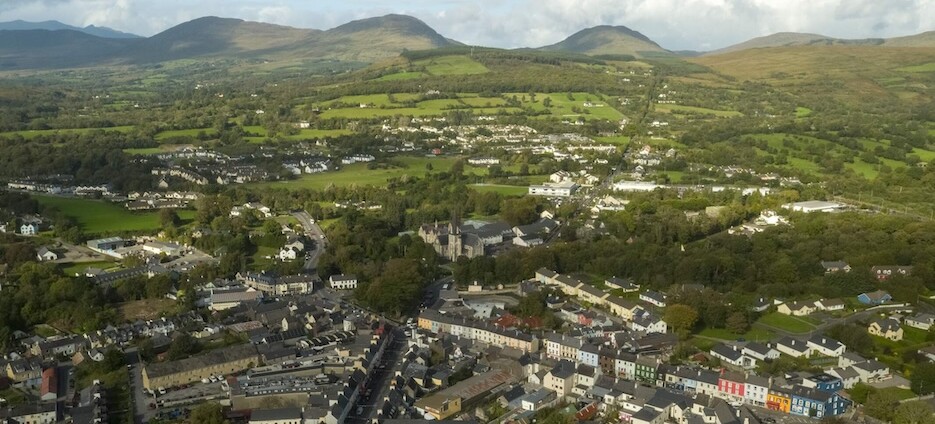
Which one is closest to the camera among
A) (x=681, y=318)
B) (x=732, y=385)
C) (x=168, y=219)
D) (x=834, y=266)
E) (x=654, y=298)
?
(x=732, y=385)

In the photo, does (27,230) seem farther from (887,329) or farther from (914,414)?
(914,414)

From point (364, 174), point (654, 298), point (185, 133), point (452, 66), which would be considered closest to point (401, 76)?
point (452, 66)

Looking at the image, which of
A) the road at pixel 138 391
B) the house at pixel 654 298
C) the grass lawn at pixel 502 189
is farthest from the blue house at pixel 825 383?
the grass lawn at pixel 502 189

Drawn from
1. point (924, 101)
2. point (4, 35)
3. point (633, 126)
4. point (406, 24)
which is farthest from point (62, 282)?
point (4, 35)

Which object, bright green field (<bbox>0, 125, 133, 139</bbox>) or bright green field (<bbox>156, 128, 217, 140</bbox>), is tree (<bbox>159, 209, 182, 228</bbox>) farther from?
bright green field (<bbox>0, 125, 133, 139</bbox>)

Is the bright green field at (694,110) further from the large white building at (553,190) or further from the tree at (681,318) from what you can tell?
the tree at (681,318)

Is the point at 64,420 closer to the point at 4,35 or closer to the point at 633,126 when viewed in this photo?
the point at 633,126

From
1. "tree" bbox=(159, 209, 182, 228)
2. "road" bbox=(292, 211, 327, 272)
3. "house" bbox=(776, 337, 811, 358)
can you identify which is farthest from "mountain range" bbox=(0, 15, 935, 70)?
"house" bbox=(776, 337, 811, 358)
